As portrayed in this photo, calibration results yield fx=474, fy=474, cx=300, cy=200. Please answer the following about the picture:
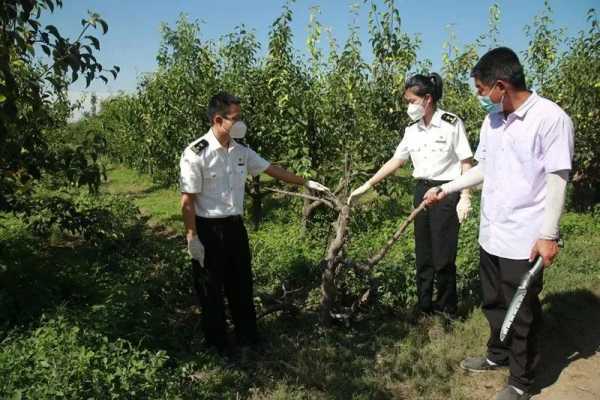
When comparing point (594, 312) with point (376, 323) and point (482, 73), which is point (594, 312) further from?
point (482, 73)

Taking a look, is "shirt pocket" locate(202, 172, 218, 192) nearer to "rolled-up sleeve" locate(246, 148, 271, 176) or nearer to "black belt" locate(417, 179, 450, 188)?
"rolled-up sleeve" locate(246, 148, 271, 176)

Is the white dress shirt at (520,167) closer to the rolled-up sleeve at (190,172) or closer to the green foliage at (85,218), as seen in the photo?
the rolled-up sleeve at (190,172)

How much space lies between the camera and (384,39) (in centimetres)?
571

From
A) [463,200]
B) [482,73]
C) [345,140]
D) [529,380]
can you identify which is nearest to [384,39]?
[345,140]

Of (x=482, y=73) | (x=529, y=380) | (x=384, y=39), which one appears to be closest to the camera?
(x=482, y=73)

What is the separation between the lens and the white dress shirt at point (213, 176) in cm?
313

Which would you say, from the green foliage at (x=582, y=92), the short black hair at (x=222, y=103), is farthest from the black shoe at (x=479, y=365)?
the green foliage at (x=582, y=92)

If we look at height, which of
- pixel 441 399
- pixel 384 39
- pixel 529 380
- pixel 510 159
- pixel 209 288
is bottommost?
pixel 441 399

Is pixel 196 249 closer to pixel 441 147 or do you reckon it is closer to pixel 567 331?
pixel 441 147

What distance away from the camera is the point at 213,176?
10.6 feet

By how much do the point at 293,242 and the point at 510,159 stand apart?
356cm

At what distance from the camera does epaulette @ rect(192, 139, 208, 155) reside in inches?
123

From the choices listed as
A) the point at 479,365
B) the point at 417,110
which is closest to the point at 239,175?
the point at 417,110

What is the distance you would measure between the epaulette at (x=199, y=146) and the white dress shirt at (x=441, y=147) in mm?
1607
